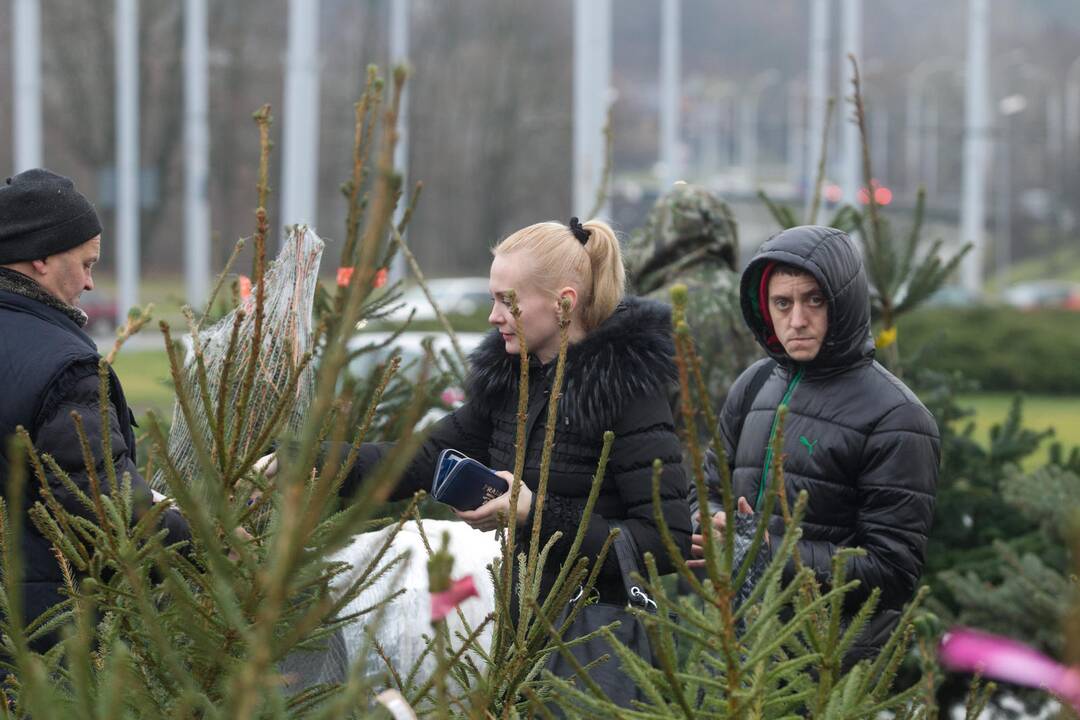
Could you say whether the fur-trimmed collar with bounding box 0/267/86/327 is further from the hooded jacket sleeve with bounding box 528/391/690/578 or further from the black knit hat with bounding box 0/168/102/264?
the hooded jacket sleeve with bounding box 528/391/690/578

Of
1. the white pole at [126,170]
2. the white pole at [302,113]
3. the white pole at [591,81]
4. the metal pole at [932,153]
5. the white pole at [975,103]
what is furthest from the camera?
the metal pole at [932,153]

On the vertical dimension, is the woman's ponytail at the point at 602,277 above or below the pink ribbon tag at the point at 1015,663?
above

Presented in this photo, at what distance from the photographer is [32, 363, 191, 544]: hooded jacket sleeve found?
8.69 feet

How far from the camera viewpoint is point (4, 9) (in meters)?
45.6

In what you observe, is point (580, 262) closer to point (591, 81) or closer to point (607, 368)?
point (607, 368)

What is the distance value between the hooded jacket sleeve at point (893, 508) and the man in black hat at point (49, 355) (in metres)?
1.26

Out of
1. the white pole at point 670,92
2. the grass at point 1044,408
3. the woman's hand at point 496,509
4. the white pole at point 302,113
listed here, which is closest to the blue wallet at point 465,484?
the woman's hand at point 496,509

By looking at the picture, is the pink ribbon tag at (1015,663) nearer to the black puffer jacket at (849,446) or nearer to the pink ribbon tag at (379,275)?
the pink ribbon tag at (379,275)

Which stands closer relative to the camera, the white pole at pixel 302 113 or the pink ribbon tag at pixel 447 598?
the pink ribbon tag at pixel 447 598

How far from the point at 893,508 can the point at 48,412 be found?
1.59m

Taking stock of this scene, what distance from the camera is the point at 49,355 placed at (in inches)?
109

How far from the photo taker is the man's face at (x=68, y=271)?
296cm

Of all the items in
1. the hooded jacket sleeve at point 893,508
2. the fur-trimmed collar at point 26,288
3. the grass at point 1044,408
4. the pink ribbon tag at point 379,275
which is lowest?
the grass at point 1044,408

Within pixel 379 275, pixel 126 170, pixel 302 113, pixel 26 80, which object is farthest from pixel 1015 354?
pixel 379 275
